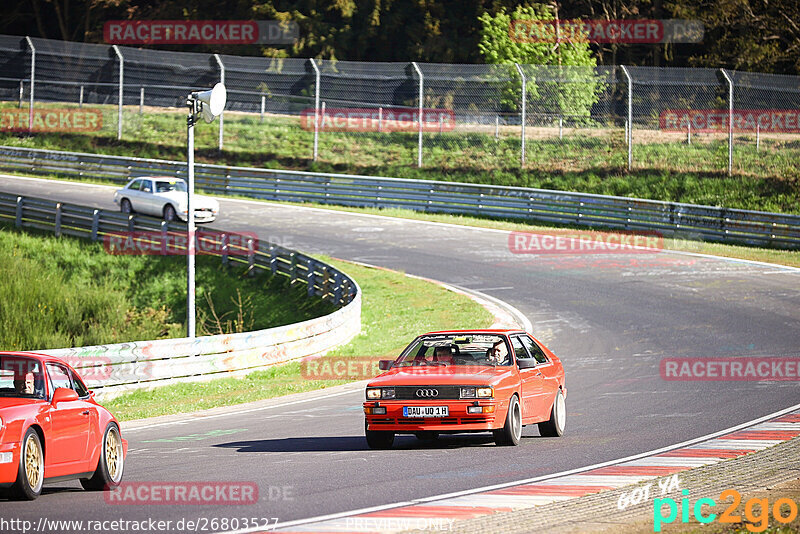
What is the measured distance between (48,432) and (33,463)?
276 mm

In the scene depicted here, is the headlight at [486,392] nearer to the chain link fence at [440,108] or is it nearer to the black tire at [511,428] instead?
the black tire at [511,428]

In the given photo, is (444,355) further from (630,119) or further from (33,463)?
(630,119)

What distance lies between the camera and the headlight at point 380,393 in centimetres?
1152

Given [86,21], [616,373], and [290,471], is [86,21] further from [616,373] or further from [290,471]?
[290,471]

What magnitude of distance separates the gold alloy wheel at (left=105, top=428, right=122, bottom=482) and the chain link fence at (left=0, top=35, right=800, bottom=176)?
3087cm

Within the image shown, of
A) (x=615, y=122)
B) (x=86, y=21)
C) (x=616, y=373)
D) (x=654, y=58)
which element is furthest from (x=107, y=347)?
(x=86, y=21)
